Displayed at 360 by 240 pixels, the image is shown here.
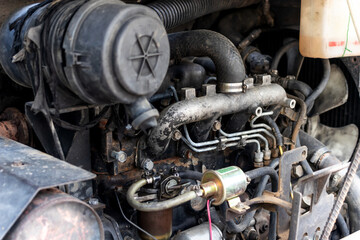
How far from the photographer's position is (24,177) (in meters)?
1.09

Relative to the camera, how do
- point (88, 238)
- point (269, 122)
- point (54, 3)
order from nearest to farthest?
point (88, 238) → point (54, 3) → point (269, 122)

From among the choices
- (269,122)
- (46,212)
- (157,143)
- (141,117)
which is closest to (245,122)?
(269,122)

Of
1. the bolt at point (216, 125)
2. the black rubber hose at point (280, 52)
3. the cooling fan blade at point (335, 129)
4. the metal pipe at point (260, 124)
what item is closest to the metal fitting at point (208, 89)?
the bolt at point (216, 125)

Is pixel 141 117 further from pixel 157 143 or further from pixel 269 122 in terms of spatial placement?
pixel 269 122

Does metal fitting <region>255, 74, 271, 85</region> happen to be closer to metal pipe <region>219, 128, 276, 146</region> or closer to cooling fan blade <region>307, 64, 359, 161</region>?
metal pipe <region>219, 128, 276, 146</region>

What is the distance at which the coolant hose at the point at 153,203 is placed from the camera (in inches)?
58.1

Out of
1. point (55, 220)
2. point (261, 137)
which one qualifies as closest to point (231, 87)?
point (261, 137)

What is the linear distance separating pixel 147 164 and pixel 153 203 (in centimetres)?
22

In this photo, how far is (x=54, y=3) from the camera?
1365mm

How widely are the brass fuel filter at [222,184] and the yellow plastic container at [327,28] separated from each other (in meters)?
0.70

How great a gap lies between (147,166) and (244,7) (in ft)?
4.06

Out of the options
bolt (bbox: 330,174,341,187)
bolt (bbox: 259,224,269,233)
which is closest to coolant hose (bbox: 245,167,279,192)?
bolt (bbox: 259,224,269,233)

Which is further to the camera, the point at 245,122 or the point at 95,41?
the point at 245,122

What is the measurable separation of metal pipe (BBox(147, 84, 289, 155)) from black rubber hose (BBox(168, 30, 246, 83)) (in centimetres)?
9
